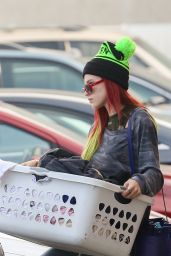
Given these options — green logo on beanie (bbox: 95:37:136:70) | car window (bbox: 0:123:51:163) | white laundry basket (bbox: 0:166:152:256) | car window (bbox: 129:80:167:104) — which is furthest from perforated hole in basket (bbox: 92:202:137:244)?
car window (bbox: 129:80:167:104)

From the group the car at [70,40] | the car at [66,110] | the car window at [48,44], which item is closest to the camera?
the car at [66,110]

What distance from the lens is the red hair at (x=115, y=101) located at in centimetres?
357

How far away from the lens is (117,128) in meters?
3.58

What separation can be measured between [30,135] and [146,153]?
94.2 inches

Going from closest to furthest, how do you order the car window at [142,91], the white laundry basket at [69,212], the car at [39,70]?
the white laundry basket at [69,212] < the car window at [142,91] < the car at [39,70]

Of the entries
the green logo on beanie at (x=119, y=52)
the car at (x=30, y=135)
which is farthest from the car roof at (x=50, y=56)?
the green logo on beanie at (x=119, y=52)

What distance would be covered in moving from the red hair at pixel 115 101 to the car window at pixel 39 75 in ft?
18.1

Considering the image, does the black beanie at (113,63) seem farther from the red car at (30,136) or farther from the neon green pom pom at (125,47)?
the red car at (30,136)

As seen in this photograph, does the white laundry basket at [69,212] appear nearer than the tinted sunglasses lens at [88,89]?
Yes

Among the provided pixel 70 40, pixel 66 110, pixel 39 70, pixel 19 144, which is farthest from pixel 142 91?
pixel 70 40

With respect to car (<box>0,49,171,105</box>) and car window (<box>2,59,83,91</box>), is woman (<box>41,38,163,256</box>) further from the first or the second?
car window (<box>2,59,83,91</box>)

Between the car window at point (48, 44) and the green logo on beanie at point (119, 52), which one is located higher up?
the green logo on beanie at point (119, 52)

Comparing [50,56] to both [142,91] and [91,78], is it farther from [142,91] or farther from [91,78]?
[91,78]

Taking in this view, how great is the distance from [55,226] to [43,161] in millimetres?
358
